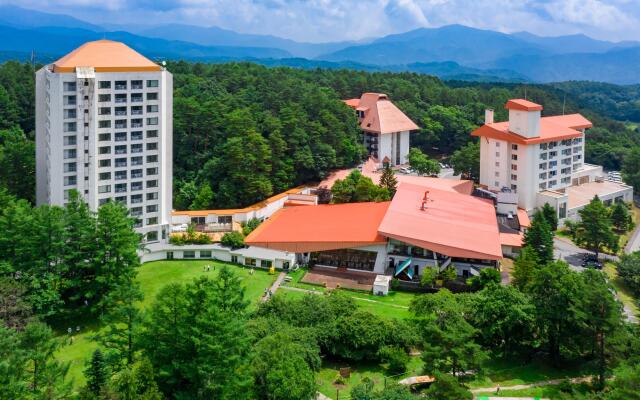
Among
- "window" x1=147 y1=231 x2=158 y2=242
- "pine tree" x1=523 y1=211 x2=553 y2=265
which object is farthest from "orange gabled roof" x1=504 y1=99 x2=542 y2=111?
"window" x1=147 y1=231 x2=158 y2=242

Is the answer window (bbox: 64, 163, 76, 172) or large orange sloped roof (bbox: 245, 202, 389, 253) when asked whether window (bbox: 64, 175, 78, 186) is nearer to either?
window (bbox: 64, 163, 76, 172)

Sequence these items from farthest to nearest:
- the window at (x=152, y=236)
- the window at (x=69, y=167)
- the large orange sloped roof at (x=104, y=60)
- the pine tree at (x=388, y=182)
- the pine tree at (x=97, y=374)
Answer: the pine tree at (x=388, y=182)
the window at (x=152, y=236)
the large orange sloped roof at (x=104, y=60)
the window at (x=69, y=167)
the pine tree at (x=97, y=374)

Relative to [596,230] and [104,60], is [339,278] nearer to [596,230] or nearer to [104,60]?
[596,230]

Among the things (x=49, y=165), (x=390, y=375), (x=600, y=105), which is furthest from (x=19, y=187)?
(x=600, y=105)

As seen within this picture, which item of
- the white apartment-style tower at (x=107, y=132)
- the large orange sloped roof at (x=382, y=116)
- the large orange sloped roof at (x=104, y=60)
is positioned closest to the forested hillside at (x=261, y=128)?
the large orange sloped roof at (x=382, y=116)

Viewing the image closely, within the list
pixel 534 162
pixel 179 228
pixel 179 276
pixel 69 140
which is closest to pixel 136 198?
pixel 179 228

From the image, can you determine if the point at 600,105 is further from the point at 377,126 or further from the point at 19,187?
the point at 19,187

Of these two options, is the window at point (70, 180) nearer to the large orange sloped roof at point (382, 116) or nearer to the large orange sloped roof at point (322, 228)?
the large orange sloped roof at point (322, 228)
